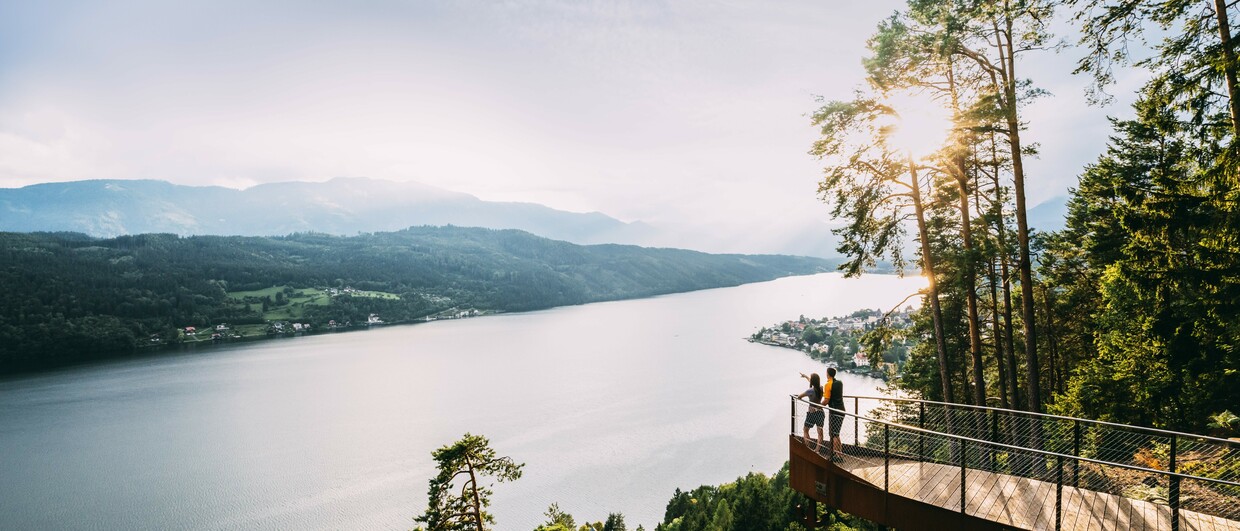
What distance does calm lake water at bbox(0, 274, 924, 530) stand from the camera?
125 ft

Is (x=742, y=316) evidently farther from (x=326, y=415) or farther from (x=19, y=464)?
(x=19, y=464)

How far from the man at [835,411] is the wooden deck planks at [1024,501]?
288 millimetres

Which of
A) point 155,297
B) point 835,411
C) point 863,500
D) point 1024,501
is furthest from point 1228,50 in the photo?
point 155,297

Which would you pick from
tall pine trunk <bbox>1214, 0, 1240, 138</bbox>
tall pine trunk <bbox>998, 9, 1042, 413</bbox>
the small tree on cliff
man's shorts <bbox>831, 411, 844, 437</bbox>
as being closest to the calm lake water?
the small tree on cliff

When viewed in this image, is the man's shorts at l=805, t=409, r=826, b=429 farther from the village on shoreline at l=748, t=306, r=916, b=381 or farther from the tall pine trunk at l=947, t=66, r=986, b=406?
the village on shoreline at l=748, t=306, r=916, b=381

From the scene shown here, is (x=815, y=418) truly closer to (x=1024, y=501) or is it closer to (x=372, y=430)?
(x=1024, y=501)

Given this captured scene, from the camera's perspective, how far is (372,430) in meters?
54.6

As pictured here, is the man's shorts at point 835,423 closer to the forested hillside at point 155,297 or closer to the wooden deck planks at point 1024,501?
the wooden deck planks at point 1024,501

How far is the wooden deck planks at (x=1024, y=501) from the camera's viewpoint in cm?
603

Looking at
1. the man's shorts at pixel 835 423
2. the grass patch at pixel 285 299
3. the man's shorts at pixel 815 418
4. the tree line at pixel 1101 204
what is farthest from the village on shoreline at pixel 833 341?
the grass patch at pixel 285 299

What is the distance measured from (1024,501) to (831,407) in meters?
2.64

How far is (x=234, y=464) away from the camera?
4603cm

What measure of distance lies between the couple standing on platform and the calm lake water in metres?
29.6

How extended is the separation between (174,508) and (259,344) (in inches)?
3713
